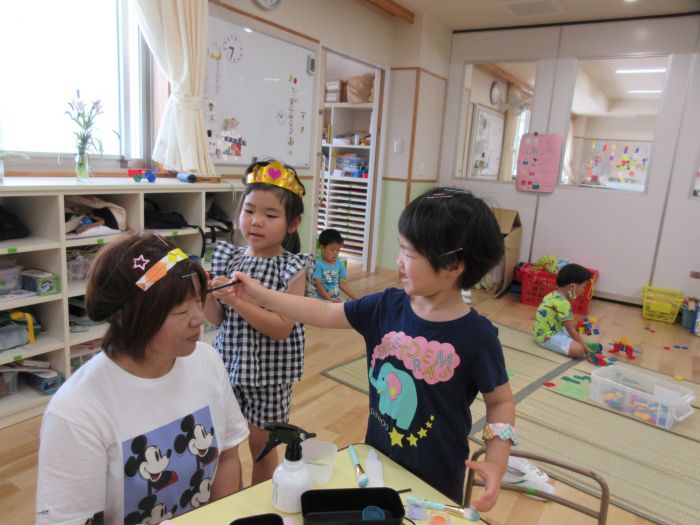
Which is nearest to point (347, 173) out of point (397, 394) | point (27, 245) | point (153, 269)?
point (27, 245)

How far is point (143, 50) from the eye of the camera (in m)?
2.94

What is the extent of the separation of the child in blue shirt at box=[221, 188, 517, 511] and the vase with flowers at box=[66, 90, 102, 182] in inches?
80.6

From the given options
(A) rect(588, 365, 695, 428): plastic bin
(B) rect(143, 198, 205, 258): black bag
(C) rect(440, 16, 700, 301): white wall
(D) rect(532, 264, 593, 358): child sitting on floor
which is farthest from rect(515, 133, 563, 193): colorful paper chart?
(B) rect(143, 198, 205, 258): black bag

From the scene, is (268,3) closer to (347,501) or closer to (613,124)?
(347,501)

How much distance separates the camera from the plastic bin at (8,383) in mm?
2219

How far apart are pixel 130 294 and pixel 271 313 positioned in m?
0.47

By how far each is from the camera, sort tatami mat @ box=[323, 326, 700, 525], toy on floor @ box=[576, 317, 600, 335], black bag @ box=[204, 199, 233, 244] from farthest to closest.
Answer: toy on floor @ box=[576, 317, 600, 335] → black bag @ box=[204, 199, 233, 244] → tatami mat @ box=[323, 326, 700, 525]

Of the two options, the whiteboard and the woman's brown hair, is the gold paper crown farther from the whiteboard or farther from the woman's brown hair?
the whiteboard

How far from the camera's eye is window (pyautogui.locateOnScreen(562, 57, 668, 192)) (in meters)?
4.79

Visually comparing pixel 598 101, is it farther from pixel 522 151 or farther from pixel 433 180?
pixel 433 180

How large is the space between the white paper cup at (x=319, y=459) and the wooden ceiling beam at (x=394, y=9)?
4209 mm

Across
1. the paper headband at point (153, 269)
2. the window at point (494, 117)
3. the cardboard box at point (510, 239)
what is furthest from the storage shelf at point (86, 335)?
the window at point (494, 117)

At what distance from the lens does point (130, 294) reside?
857 millimetres

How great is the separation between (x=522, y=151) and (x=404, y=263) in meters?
4.65
